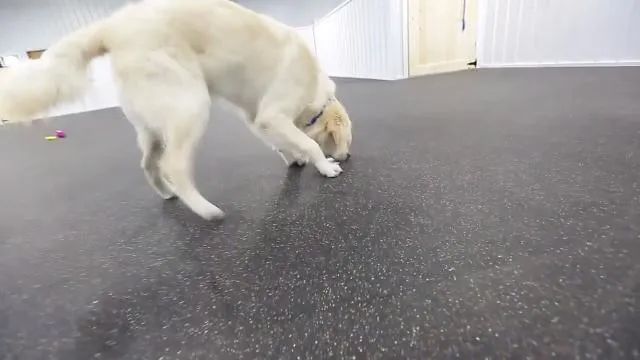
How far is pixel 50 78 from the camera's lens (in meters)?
0.85

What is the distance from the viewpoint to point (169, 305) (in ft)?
2.15

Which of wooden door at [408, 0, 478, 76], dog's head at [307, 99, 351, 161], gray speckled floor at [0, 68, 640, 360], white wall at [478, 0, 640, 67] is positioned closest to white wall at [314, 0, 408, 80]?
wooden door at [408, 0, 478, 76]

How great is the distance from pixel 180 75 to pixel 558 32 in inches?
194

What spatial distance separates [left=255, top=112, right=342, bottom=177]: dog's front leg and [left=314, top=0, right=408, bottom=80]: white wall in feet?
13.1

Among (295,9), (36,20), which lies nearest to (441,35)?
(295,9)

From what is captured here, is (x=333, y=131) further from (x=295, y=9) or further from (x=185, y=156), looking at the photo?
(x=295, y=9)

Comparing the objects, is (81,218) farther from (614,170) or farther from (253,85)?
(614,170)

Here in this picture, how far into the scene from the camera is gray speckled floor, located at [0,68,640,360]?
1.73ft

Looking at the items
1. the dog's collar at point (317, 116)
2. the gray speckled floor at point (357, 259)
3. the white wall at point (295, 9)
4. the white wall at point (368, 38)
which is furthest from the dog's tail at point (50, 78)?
the white wall at point (295, 9)

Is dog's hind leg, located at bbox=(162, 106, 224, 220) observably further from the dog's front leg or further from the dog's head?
the dog's head

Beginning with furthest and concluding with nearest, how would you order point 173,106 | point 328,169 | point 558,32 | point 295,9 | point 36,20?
1. point 295,9
2. point 36,20
3. point 558,32
4. point 328,169
5. point 173,106

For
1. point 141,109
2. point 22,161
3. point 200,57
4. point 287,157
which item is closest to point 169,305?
point 141,109

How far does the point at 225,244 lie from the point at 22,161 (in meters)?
2.33

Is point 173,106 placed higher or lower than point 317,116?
higher
